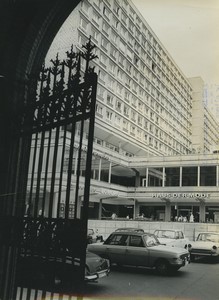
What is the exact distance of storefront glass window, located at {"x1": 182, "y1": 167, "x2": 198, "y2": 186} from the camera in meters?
37.3

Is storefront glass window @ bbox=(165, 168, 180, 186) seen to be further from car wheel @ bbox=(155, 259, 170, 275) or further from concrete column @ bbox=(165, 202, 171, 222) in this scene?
car wheel @ bbox=(155, 259, 170, 275)

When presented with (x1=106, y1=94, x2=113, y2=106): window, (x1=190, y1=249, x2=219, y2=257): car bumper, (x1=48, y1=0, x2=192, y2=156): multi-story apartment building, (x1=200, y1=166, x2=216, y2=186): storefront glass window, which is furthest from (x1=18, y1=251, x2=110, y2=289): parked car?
(x1=106, y1=94, x2=113, y2=106): window

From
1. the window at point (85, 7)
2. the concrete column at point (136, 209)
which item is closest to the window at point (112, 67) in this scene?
the window at point (85, 7)

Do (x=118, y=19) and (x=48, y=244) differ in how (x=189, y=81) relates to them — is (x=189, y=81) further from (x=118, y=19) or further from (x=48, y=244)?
(x=48, y=244)

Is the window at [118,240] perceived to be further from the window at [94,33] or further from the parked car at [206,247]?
the window at [94,33]

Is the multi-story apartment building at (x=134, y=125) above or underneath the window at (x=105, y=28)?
underneath

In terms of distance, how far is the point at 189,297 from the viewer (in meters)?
8.01

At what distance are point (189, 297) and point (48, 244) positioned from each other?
18.8 ft

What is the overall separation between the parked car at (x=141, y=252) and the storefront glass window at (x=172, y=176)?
26.9 m

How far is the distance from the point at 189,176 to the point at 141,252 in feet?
90.2

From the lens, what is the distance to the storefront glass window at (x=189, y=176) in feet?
122

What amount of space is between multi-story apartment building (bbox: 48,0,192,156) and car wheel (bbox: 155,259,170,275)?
2533cm

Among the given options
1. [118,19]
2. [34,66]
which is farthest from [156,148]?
[34,66]

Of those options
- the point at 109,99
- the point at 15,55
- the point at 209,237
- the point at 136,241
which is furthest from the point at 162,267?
the point at 109,99
